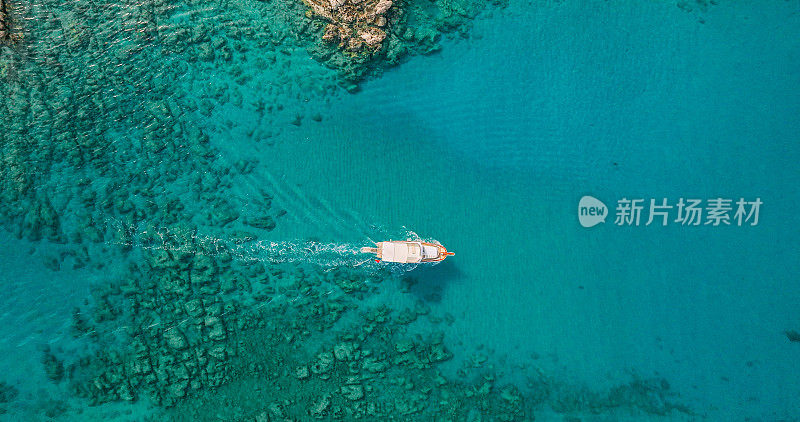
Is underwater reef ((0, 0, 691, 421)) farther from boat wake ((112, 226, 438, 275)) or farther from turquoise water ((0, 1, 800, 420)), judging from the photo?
turquoise water ((0, 1, 800, 420))

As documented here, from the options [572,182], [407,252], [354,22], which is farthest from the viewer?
[572,182]

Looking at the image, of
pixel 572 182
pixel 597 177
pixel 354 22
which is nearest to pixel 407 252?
pixel 572 182

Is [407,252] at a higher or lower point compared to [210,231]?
higher

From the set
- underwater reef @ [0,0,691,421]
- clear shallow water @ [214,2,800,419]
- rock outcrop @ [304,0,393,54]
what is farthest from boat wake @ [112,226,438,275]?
rock outcrop @ [304,0,393,54]

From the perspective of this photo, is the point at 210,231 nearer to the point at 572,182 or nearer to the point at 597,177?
the point at 572,182

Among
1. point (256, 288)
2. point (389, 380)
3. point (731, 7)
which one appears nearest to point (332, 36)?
point (256, 288)

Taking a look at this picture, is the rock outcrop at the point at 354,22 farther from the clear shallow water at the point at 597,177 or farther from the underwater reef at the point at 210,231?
the clear shallow water at the point at 597,177

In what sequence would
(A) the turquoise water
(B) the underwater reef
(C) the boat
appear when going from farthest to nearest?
1. (A) the turquoise water
2. (B) the underwater reef
3. (C) the boat
